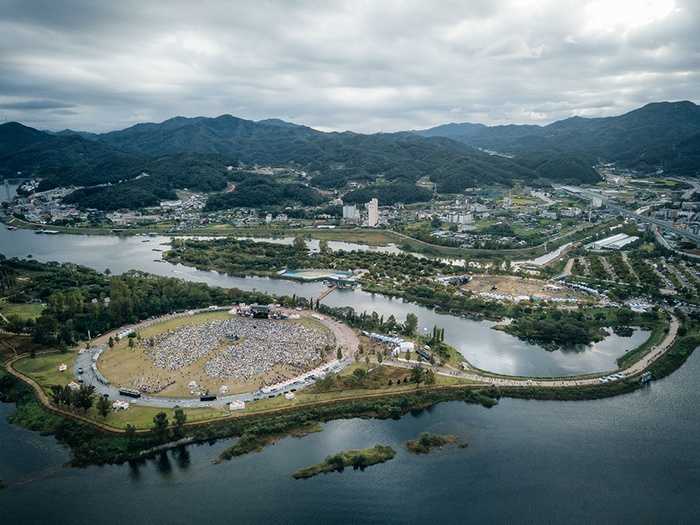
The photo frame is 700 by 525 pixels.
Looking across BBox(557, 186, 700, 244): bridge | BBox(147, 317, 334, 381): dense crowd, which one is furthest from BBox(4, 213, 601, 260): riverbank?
BBox(147, 317, 334, 381): dense crowd

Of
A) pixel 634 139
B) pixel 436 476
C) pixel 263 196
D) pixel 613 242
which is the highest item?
pixel 634 139

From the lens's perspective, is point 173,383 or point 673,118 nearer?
point 173,383

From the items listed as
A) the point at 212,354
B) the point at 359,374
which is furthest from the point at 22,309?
the point at 359,374

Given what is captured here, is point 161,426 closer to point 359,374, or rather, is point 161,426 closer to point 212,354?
point 212,354

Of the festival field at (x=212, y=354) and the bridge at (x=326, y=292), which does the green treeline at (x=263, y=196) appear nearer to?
the bridge at (x=326, y=292)

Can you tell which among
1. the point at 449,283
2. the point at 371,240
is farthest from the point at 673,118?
the point at 449,283

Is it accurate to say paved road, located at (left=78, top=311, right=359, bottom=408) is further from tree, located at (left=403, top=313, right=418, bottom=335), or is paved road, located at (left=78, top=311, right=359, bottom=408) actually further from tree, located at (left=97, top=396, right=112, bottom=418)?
tree, located at (left=403, top=313, right=418, bottom=335)

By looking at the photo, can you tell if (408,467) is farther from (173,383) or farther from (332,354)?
(173,383)
